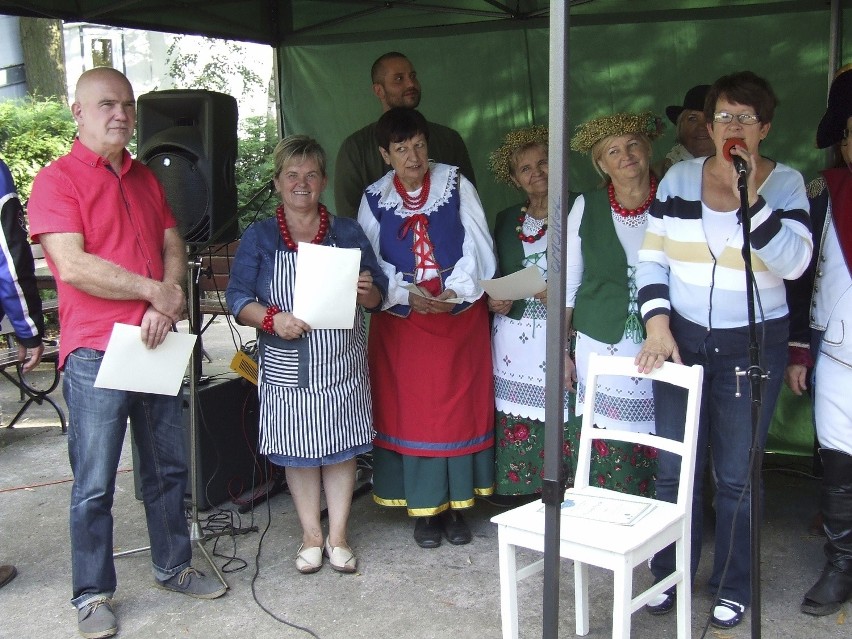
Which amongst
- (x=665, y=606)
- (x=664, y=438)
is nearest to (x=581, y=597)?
(x=665, y=606)

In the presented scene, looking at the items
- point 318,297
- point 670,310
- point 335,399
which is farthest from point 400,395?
point 670,310

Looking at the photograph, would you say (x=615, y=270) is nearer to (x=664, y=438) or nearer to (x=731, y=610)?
(x=664, y=438)

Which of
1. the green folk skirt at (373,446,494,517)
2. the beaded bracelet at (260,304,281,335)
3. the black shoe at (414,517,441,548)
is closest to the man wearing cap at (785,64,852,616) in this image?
the green folk skirt at (373,446,494,517)

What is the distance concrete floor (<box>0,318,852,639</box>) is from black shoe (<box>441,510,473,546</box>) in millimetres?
39

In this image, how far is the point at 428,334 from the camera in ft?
11.8

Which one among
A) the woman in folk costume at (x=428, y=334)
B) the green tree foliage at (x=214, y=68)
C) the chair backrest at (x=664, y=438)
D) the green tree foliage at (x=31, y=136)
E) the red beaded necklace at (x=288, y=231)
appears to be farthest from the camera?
the green tree foliage at (x=214, y=68)

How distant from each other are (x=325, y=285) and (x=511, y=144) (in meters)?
1.07

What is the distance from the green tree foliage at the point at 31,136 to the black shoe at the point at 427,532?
7837mm

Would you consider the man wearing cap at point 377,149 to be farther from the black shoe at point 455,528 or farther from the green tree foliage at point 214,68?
the green tree foliage at point 214,68

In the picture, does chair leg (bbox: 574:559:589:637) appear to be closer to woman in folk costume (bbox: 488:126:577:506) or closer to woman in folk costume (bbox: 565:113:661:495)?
woman in folk costume (bbox: 565:113:661:495)

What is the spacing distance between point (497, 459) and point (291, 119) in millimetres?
2581

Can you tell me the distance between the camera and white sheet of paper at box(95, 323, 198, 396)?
9.39ft

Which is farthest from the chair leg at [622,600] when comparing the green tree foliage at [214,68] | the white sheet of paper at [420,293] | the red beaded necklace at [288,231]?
the green tree foliage at [214,68]

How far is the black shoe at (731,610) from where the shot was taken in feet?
9.43
